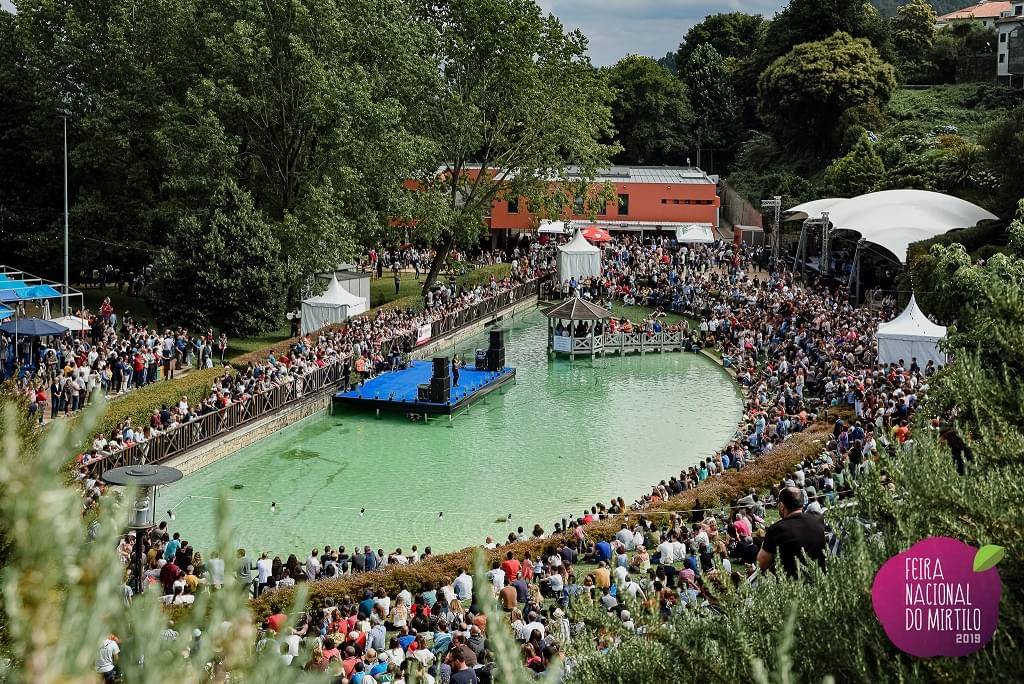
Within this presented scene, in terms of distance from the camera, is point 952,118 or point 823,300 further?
point 952,118

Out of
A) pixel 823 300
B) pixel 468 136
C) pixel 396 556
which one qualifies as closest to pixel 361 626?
pixel 396 556

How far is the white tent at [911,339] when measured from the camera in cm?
2459

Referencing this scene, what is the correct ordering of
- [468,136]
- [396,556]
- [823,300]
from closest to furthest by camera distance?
[396,556] → [823,300] → [468,136]

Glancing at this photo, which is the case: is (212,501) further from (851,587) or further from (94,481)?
(851,587)

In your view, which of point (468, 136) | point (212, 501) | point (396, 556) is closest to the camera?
point (396, 556)

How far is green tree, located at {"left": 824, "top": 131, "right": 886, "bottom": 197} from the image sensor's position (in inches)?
1838

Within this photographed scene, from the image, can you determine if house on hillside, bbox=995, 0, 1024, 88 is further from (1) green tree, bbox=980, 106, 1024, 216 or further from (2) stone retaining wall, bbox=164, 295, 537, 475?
(2) stone retaining wall, bbox=164, 295, 537, 475

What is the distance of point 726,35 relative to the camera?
7769 cm

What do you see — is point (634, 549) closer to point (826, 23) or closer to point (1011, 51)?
point (1011, 51)

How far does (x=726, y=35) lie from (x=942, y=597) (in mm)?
77144

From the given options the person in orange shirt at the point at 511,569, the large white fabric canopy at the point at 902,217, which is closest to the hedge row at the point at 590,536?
the person in orange shirt at the point at 511,569

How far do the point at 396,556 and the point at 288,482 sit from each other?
5.71 metres

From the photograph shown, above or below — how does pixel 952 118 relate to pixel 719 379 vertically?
above

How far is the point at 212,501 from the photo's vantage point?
19.0 m
